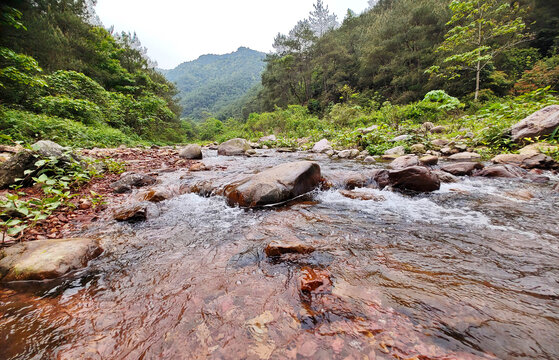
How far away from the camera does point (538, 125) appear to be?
5.04 metres

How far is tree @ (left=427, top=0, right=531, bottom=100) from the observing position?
1044cm

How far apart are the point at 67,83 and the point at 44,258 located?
40.3ft

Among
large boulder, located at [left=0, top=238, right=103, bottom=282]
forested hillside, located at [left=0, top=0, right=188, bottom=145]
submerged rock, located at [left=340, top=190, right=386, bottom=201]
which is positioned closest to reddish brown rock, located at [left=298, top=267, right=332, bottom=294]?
large boulder, located at [left=0, top=238, right=103, bottom=282]

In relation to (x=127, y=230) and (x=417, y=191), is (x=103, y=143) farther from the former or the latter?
(x=417, y=191)

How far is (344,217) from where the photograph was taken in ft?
8.66

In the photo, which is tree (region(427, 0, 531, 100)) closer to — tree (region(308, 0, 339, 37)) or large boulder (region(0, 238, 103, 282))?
large boulder (region(0, 238, 103, 282))

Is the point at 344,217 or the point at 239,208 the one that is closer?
the point at 344,217

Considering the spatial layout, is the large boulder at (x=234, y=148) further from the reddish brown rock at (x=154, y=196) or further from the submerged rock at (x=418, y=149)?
the submerged rock at (x=418, y=149)

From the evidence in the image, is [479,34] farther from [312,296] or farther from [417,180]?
[312,296]

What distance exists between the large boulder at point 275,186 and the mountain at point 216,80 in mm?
40204

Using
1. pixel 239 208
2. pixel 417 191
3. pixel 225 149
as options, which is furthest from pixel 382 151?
pixel 225 149

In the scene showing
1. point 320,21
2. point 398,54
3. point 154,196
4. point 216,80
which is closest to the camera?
point 154,196

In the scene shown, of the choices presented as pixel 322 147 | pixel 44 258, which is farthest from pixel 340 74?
pixel 44 258

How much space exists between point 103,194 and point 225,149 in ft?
20.2
